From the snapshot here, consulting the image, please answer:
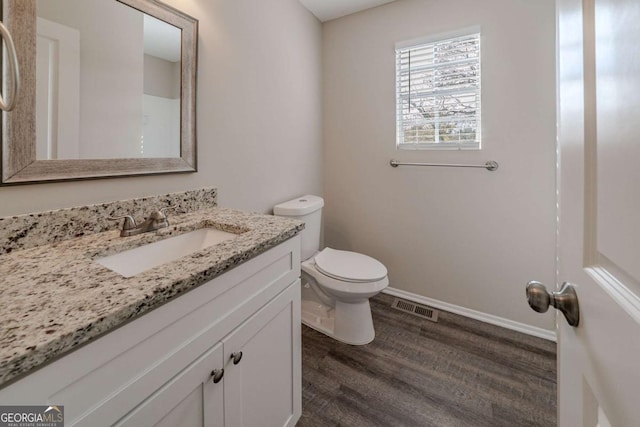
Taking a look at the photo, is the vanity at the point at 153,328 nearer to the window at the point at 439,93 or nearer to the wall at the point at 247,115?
the wall at the point at 247,115

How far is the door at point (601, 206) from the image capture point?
0.32 m

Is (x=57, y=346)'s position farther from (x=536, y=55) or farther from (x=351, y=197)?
(x=536, y=55)

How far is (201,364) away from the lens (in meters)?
0.71

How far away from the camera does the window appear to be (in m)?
1.89

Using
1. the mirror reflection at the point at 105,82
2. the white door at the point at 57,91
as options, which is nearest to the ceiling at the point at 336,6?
the mirror reflection at the point at 105,82

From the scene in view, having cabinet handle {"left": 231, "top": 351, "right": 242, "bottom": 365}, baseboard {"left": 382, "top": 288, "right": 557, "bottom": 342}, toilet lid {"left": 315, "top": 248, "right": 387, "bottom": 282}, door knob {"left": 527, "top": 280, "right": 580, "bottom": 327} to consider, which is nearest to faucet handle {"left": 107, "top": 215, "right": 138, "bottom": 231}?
cabinet handle {"left": 231, "top": 351, "right": 242, "bottom": 365}

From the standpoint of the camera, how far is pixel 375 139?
2275 mm

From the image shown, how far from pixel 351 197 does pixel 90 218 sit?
182cm

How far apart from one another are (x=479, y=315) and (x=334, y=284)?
116 cm

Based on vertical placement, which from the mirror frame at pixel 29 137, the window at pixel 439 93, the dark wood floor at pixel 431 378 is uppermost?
the window at pixel 439 93

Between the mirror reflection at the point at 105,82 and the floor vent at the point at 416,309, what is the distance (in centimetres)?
186

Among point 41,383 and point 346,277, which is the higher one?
point 41,383

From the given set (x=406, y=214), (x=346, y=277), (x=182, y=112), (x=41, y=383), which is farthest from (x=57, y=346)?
(x=406, y=214)

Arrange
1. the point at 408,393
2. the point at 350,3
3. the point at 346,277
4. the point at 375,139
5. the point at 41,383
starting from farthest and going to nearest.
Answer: the point at 375,139, the point at 350,3, the point at 346,277, the point at 408,393, the point at 41,383
